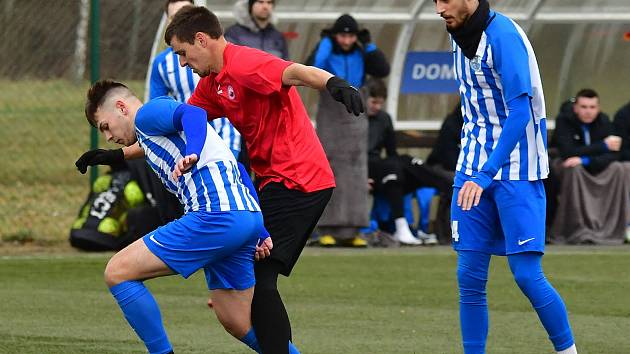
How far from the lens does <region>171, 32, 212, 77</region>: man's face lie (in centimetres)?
623

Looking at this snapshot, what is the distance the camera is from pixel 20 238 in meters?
13.0

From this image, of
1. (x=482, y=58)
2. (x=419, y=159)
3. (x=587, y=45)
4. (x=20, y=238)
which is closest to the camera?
(x=482, y=58)

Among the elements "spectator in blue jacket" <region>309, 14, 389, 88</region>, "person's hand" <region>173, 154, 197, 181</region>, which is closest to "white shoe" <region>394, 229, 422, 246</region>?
"spectator in blue jacket" <region>309, 14, 389, 88</region>

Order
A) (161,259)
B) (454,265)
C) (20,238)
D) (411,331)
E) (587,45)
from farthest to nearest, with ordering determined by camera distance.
A: (587,45) → (20,238) → (454,265) → (411,331) → (161,259)

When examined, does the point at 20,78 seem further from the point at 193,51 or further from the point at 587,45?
the point at 193,51

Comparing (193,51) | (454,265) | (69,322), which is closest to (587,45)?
(454,265)

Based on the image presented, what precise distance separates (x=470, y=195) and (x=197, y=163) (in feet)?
4.01

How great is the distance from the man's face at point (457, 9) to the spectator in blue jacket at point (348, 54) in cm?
597

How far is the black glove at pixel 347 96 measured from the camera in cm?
576

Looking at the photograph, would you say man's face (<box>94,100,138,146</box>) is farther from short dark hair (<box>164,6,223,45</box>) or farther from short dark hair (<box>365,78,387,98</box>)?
short dark hair (<box>365,78,387,98</box>)

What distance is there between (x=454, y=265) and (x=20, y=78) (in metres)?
6.92

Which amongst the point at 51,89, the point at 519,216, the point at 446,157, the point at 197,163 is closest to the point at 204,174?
the point at 197,163

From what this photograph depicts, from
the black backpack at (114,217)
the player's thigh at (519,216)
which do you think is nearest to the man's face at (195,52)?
the player's thigh at (519,216)

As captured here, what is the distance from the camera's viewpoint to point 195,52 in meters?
6.26
